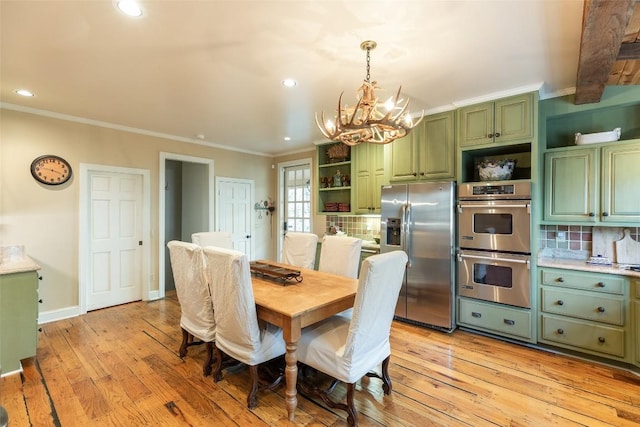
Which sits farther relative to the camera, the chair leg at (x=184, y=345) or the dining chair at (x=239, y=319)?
the chair leg at (x=184, y=345)

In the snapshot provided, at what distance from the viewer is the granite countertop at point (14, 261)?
8.30 ft

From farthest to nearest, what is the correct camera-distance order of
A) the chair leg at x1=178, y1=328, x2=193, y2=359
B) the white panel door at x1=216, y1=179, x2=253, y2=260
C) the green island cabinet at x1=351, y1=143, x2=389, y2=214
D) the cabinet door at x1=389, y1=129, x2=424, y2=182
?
1. the white panel door at x1=216, y1=179, x2=253, y2=260
2. the green island cabinet at x1=351, y1=143, x2=389, y2=214
3. the cabinet door at x1=389, y1=129, x2=424, y2=182
4. the chair leg at x1=178, y1=328, x2=193, y2=359

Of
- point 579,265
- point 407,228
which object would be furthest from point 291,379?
point 579,265

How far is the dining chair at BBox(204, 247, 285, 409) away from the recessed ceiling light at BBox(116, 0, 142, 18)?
5.02 ft

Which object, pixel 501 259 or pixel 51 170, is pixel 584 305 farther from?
pixel 51 170

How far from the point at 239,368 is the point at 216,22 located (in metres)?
2.63

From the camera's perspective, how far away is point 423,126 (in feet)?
11.7

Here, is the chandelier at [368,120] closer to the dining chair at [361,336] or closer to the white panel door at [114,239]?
the dining chair at [361,336]

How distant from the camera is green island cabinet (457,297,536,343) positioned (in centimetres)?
291

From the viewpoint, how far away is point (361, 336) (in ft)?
5.90

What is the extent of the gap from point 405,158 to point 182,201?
4.44 metres

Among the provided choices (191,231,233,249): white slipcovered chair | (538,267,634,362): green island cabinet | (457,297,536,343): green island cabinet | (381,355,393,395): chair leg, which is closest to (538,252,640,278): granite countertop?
(538,267,634,362): green island cabinet

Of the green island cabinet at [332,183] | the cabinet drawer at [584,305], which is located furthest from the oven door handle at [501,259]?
the green island cabinet at [332,183]

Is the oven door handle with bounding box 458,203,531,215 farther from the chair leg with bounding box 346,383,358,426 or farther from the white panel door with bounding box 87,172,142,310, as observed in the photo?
the white panel door with bounding box 87,172,142,310
